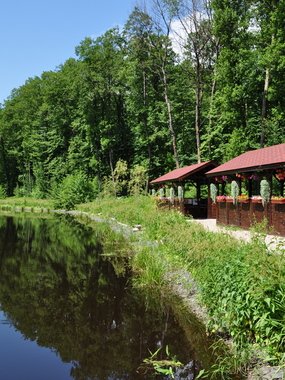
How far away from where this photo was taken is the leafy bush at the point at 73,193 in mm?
44438

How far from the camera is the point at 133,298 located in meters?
10.0

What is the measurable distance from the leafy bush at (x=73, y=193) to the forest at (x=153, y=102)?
1.86 m

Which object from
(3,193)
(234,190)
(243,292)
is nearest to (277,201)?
(234,190)

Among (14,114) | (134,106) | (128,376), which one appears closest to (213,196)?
(128,376)

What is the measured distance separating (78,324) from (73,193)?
3724cm

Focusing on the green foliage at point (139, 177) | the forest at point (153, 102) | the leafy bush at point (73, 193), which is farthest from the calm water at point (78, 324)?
the leafy bush at point (73, 193)

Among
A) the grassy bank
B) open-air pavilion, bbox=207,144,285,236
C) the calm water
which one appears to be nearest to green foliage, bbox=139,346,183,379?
the calm water

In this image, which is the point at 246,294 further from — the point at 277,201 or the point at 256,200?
the point at 256,200

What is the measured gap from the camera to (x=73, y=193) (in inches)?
1775

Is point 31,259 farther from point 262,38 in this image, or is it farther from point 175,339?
point 262,38

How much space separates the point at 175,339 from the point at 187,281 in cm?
240

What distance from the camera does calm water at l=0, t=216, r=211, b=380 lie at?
6.62m

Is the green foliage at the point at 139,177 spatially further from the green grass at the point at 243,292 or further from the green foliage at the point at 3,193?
the green grass at the point at 243,292

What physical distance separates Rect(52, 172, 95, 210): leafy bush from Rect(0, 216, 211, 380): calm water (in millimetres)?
29454
